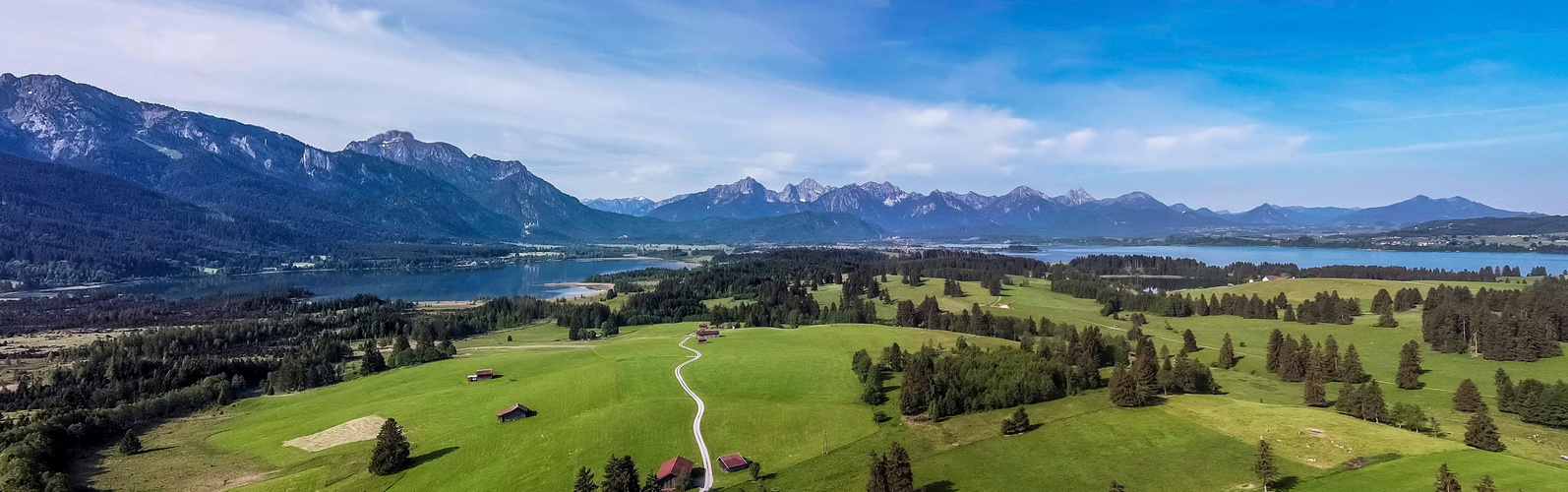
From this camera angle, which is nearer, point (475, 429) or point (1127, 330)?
point (475, 429)

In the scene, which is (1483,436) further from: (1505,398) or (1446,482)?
(1505,398)

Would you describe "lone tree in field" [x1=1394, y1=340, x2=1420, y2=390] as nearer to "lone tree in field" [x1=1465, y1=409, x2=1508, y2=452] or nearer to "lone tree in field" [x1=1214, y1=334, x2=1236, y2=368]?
"lone tree in field" [x1=1214, y1=334, x2=1236, y2=368]

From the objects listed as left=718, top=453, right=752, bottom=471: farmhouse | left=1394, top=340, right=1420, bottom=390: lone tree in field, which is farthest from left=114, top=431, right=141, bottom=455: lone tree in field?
left=1394, top=340, right=1420, bottom=390: lone tree in field

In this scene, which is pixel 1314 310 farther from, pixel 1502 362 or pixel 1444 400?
pixel 1444 400

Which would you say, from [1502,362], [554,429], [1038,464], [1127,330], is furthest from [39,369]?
[1502,362]

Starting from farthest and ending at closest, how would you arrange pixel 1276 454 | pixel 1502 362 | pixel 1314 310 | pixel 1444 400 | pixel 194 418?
1. pixel 1314 310
2. pixel 1502 362
3. pixel 194 418
4. pixel 1444 400
5. pixel 1276 454

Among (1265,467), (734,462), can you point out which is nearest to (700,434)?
(734,462)
